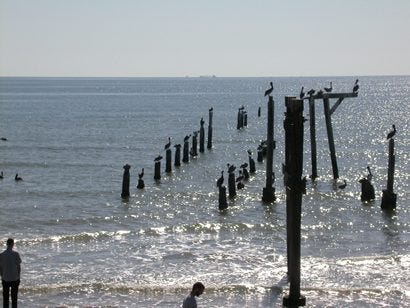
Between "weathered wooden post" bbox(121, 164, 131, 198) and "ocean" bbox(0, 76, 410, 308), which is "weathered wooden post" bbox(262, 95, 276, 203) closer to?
"ocean" bbox(0, 76, 410, 308)

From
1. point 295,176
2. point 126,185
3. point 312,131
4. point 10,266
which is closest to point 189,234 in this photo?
point 126,185

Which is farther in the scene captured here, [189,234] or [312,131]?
[312,131]

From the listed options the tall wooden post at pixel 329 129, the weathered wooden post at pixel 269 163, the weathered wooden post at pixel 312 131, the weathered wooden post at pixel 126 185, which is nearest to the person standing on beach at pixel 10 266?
the weathered wooden post at pixel 269 163

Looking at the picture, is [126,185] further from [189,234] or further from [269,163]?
[189,234]

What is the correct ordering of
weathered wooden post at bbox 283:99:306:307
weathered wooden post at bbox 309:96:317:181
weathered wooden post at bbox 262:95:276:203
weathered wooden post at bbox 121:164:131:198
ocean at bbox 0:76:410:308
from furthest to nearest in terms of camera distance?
1. weathered wooden post at bbox 309:96:317:181
2. weathered wooden post at bbox 121:164:131:198
3. weathered wooden post at bbox 262:95:276:203
4. ocean at bbox 0:76:410:308
5. weathered wooden post at bbox 283:99:306:307

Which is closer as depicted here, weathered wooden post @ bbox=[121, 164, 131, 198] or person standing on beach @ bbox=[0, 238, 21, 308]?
person standing on beach @ bbox=[0, 238, 21, 308]

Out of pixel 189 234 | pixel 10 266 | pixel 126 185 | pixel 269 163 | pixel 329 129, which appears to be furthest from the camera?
pixel 329 129

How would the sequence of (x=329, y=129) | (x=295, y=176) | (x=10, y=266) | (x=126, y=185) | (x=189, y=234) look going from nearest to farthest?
1. (x=10, y=266)
2. (x=295, y=176)
3. (x=189, y=234)
4. (x=126, y=185)
5. (x=329, y=129)

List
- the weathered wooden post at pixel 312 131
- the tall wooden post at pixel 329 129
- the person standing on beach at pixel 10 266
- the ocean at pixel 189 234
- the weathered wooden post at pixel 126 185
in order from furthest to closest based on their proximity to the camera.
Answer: the tall wooden post at pixel 329 129 < the weathered wooden post at pixel 312 131 < the weathered wooden post at pixel 126 185 < the ocean at pixel 189 234 < the person standing on beach at pixel 10 266

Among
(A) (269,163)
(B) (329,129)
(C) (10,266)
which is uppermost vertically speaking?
(B) (329,129)

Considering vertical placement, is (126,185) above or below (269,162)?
below

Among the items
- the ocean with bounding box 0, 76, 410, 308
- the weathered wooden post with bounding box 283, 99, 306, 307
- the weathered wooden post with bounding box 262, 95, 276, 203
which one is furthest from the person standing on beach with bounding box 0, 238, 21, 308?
the weathered wooden post with bounding box 262, 95, 276, 203

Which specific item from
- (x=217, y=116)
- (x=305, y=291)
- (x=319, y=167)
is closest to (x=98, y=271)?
(x=305, y=291)

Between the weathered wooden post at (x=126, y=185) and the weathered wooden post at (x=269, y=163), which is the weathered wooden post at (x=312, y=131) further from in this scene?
the weathered wooden post at (x=126, y=185)
